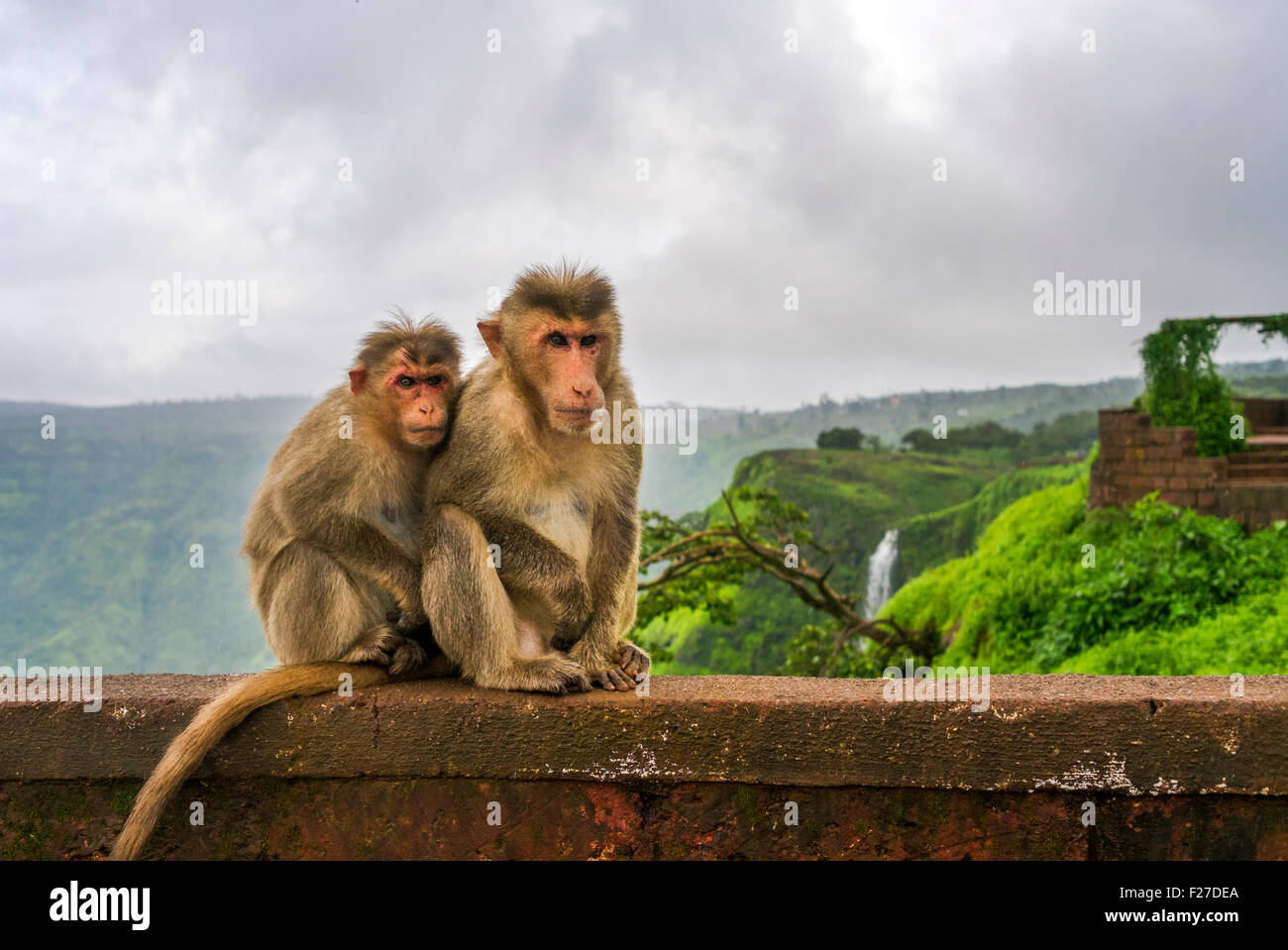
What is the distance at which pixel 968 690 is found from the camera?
3.41m

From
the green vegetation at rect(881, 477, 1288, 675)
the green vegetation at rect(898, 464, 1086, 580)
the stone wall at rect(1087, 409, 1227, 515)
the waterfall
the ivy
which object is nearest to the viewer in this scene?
the green vegetation at rect(881, 477, 1288, 675)

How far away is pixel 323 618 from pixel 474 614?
56 cm

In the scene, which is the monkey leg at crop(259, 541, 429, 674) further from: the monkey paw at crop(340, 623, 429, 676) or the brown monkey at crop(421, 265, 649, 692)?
the brown monkey at crop(421, 265, 649, 692)

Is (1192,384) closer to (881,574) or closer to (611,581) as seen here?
(881,574)

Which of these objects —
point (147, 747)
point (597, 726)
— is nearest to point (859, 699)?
point (597, 726)

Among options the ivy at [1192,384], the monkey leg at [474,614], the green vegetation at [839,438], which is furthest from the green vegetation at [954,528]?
the monkey leg at [474,614]

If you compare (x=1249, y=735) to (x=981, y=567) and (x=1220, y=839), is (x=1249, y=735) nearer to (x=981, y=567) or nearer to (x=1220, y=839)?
(x=1220, y=839)

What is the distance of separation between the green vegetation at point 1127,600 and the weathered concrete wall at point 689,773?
9900mm

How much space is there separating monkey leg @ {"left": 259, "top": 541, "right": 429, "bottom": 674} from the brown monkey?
26 centimetres

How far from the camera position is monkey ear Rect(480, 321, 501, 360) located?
385 centimetres

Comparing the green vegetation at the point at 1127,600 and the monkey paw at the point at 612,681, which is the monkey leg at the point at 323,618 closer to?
the monkey paw at the point at 612,681

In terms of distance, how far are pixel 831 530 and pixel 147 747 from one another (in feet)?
134

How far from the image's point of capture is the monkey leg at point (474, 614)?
3482 millimetres

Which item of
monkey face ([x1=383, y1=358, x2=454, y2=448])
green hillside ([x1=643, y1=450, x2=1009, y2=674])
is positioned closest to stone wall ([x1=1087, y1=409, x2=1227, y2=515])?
green hillside ([x1=643, y1=450, x2=1009, y2=674])
